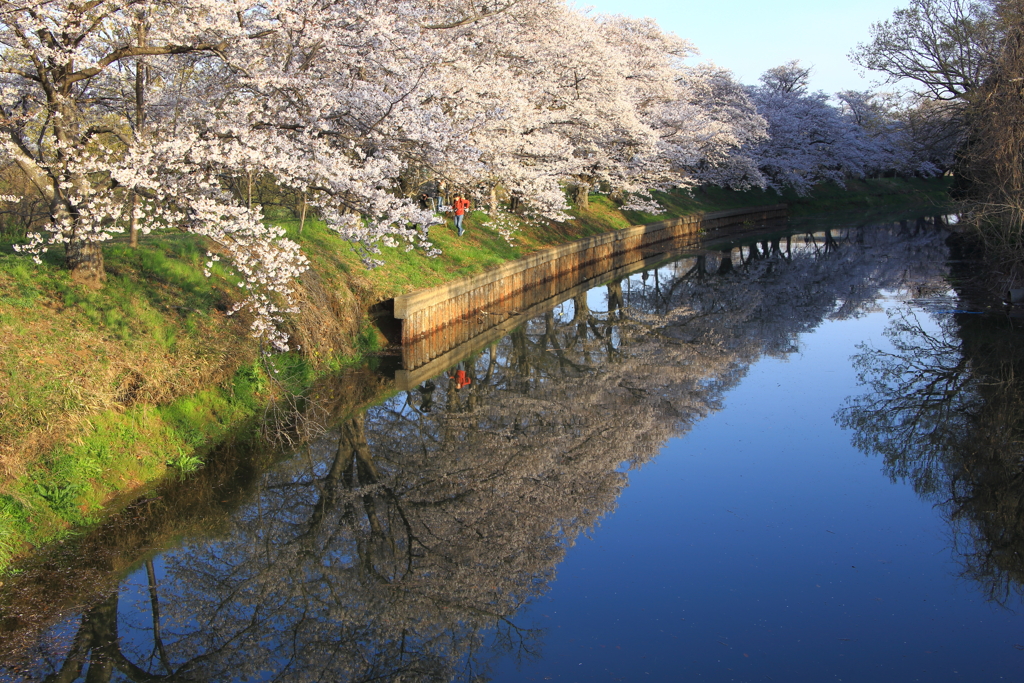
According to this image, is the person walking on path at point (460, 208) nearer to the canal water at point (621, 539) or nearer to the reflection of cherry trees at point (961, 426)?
the canal water at point (621, 539)

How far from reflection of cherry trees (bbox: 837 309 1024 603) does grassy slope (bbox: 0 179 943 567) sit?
9.78m

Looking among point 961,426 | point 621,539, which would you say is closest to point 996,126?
point 961,426

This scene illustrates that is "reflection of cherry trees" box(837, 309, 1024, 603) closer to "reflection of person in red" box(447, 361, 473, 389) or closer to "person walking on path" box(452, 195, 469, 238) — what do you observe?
"reflection of person in red" box(447, 361, 473, 389)

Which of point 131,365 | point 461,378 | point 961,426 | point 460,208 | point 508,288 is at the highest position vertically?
point 460,208

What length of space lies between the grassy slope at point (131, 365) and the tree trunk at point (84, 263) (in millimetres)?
187

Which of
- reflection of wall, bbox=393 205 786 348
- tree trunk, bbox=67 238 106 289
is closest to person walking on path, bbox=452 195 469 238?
reflection of wall, bbox=393 205 786 348

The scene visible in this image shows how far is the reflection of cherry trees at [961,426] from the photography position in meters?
9.40

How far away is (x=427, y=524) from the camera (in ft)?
31.6

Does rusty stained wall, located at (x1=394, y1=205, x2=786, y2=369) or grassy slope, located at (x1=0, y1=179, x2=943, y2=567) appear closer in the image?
grassy slope, located at (x1=0, y1=179, x2=943, y2=567)

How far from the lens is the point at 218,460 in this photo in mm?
11156

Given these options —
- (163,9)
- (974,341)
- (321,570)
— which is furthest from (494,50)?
(321,570)

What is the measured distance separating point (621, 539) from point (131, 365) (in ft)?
22.9

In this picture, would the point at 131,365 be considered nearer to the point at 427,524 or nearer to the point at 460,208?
the point at 427,524

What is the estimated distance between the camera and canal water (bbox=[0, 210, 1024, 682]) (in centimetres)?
706
